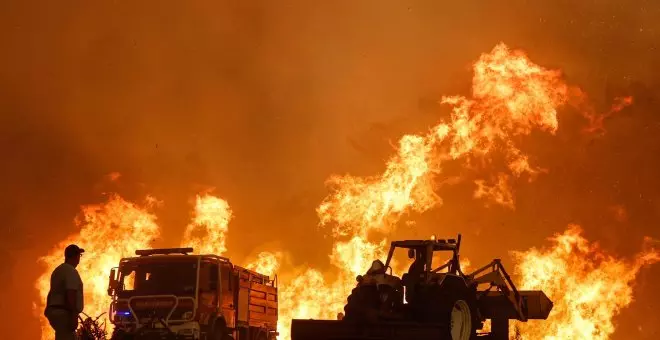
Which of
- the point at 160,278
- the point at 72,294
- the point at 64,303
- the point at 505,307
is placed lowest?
the point at 64,303

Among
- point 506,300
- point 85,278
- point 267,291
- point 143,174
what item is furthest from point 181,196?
point 506,300

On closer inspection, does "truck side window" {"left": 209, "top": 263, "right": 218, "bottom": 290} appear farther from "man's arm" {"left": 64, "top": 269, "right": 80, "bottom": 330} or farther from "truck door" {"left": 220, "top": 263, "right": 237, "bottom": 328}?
"man's arm" {"left": 64, "top": 269, "right": 80, "bottom": 330}

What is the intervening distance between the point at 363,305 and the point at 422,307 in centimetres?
137

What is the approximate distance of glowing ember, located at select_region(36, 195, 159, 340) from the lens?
110 feet

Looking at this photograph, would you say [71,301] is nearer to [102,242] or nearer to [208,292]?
[208,292]

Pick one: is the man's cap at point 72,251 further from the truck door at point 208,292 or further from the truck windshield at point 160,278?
the truck windshield at point 160,278

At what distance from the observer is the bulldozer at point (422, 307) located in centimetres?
1436

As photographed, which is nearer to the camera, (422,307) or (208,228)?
(422,307)

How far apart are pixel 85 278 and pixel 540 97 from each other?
24145mm

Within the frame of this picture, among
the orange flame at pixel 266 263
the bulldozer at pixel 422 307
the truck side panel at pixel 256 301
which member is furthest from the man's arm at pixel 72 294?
the orange flame at pixel 266 263

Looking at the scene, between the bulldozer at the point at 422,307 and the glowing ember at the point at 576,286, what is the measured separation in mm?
13982

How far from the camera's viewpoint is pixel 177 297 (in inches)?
760

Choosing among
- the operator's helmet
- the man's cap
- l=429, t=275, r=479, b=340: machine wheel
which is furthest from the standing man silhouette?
l=429, t=275, r=479, b=340: machine wheel

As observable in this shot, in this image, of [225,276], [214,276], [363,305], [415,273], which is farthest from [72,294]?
[225,276]
